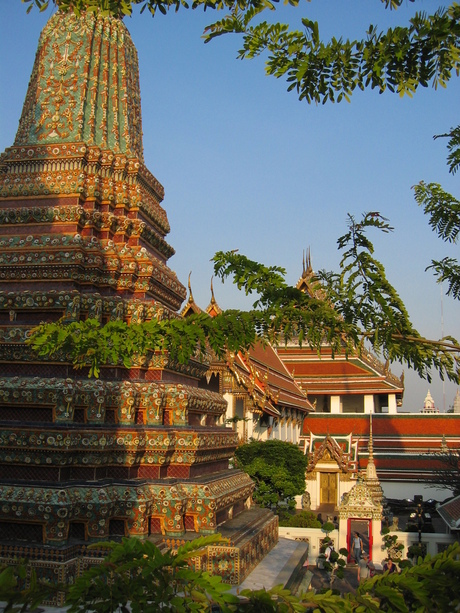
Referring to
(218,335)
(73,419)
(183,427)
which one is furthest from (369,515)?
(218,335)

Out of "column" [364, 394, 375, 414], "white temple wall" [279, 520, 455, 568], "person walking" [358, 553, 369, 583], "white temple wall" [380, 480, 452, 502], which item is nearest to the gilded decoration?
"white temple wall" [279, 520, 455, 568]

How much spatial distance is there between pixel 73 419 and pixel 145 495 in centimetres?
139

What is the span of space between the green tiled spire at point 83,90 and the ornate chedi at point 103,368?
2cm

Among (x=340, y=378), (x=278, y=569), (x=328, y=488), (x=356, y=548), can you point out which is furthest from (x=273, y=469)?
(x=340, y=378)

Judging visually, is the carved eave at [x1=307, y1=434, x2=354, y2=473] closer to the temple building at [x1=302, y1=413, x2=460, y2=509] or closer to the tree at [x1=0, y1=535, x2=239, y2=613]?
the temple building at [x1=302, y1=413, x2=460, y2=509]

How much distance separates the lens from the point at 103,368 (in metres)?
9.45

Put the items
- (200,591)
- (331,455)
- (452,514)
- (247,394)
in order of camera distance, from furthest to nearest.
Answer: (331,455), (247,394), (452,514), (200,591)

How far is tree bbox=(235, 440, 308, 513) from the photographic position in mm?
21328

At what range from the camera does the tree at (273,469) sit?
840 inches

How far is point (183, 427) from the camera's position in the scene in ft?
30.9

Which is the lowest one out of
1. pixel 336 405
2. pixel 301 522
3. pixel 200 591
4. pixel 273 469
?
pixel 301 522

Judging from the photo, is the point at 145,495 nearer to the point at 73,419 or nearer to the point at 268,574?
the point at 73,419

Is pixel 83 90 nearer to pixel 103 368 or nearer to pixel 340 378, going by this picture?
pixel 103 368

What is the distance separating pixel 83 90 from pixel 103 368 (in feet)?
15.3
